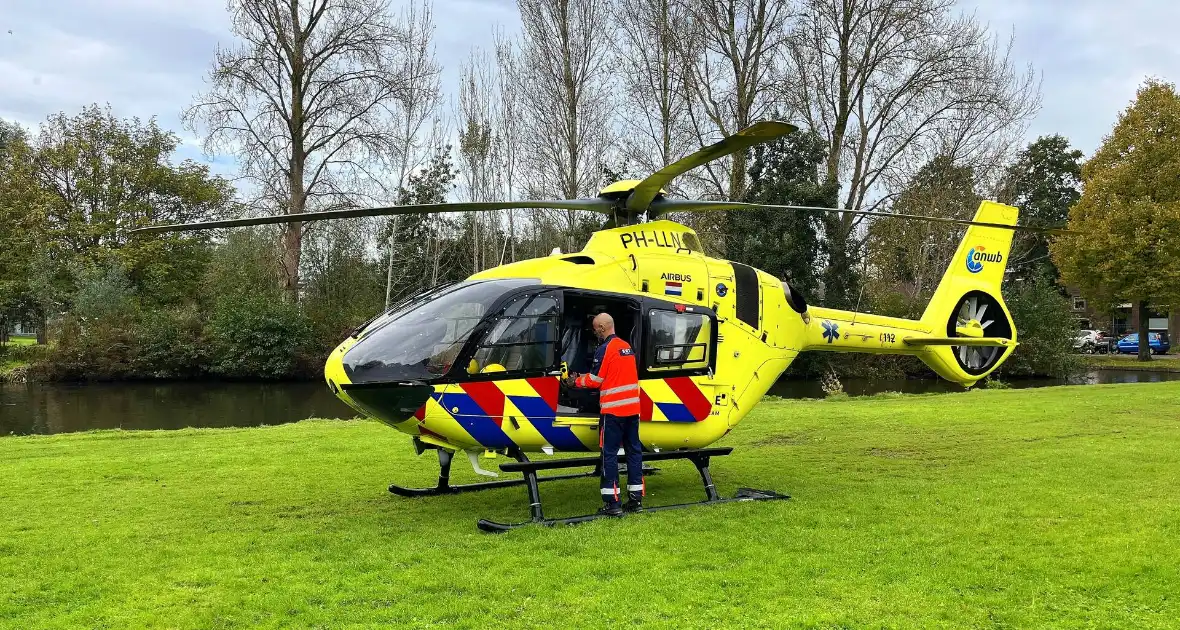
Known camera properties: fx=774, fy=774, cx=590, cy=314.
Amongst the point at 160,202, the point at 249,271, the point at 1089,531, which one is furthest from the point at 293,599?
the point at 160,202

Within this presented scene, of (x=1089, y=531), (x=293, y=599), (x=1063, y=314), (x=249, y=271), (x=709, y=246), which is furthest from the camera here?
(x=249, y=271)

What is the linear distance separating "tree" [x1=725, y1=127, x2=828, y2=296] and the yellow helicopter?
18.4 m

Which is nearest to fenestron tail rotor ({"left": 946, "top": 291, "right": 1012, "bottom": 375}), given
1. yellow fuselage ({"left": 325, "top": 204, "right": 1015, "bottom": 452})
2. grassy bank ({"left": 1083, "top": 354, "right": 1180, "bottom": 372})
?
yellow fuselage ({"left": 325, "top": 204, "right": 1015, "bottom": 452})

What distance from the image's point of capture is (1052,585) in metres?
4.79

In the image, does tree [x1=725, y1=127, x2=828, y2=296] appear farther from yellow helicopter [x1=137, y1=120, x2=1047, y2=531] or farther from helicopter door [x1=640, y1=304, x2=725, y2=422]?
helicopter door [x1=640, y1=304, x2=725, y2=422]

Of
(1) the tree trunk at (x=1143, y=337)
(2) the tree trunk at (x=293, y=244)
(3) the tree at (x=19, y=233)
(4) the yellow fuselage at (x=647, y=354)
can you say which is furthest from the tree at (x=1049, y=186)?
(3) the tree at (x=19, y=233)

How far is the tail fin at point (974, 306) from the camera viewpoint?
9.73m

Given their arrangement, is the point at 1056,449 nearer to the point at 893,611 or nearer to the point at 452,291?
the point at 893,611

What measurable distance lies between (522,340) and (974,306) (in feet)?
21.3

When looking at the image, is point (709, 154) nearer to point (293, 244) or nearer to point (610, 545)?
point (610, 545)

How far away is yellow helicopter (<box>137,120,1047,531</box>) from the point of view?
20.7 feet

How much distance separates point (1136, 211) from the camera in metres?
32.2

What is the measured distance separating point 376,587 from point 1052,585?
4.21 m

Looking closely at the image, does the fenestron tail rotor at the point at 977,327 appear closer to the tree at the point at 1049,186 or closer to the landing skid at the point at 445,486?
the landing skid at the point at 445,486
